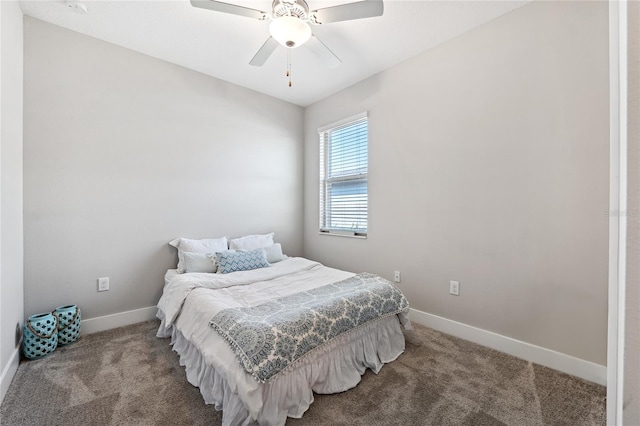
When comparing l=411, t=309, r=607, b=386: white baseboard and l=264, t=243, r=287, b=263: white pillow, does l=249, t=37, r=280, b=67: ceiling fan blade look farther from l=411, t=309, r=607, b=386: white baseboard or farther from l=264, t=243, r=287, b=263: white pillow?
l=411, t=309, r=607, b=386: white baseboard

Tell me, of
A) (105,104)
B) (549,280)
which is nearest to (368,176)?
(549,280)

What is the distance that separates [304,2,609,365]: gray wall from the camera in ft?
6.16

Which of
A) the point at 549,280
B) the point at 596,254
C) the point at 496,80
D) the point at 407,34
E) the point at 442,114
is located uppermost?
the point at 407,34

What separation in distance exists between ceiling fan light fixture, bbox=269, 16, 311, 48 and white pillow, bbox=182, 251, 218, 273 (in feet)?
6.81

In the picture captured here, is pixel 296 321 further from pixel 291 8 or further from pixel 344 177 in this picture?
pixel 344 177

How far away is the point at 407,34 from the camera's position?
247cm

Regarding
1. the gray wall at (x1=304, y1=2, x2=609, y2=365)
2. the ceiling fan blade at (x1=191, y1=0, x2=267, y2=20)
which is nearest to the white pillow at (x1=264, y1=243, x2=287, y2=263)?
the gray wall at (x1=304, y1=2, x2=609, y2=365)

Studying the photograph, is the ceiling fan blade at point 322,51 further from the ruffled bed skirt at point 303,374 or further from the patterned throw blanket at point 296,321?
the ruffled bed skirt at point 303,374

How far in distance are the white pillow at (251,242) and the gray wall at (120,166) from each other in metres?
0.21

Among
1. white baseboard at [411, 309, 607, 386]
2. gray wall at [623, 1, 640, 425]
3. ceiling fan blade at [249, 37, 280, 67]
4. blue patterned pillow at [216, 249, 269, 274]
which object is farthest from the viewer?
blue patterned pillow at [216, 249, 269, 274]

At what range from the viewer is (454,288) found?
2547mm

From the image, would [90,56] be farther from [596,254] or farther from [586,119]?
[596,254]

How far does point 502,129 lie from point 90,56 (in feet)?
12.3

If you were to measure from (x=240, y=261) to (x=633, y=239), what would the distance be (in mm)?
2704
